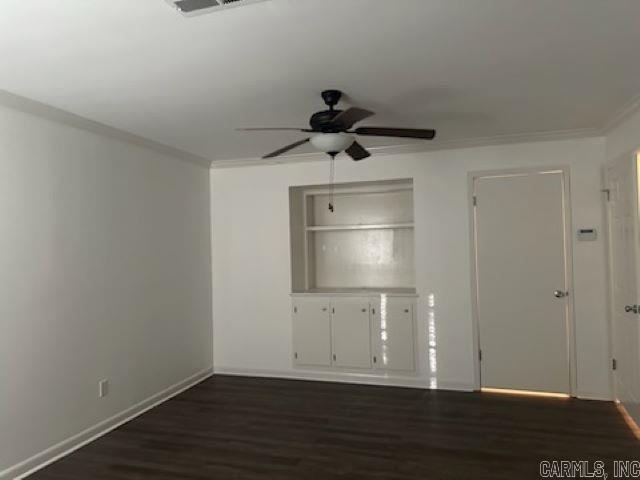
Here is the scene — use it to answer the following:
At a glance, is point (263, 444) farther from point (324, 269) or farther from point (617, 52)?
point (617, 52)

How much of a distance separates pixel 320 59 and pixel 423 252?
2.79 m

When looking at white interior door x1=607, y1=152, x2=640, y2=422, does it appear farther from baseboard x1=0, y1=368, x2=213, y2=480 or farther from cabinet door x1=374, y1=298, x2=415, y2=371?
baseboard x1=0, y1=368, x2=213, y2=480

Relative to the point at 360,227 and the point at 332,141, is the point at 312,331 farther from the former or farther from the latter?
the point at 332,141

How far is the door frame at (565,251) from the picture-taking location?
4531 mm

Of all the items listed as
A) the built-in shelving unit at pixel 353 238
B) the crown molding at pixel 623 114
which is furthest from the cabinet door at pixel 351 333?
the crown molding at pixel 623 114

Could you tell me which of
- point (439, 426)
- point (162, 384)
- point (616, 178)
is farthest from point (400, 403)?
point (616, 178)

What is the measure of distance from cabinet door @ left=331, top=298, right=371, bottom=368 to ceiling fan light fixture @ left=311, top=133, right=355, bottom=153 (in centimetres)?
237

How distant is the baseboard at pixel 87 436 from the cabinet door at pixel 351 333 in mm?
1617

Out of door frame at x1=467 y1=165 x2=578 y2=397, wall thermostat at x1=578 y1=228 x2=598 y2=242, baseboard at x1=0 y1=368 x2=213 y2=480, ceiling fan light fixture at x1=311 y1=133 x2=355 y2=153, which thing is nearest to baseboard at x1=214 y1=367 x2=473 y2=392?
door frame at x1=467 y1=165 x2=578 y2=397

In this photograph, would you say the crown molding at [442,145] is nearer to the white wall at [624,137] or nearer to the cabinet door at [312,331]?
the white wall at [624,137]

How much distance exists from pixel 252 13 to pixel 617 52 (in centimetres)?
200

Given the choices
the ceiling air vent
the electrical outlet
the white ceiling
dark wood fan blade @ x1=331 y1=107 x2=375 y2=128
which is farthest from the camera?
the electrical outlet

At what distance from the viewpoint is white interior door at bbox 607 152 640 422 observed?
3670 millimetres

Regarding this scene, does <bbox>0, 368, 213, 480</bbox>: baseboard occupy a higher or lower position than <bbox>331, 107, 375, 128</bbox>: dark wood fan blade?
lower
